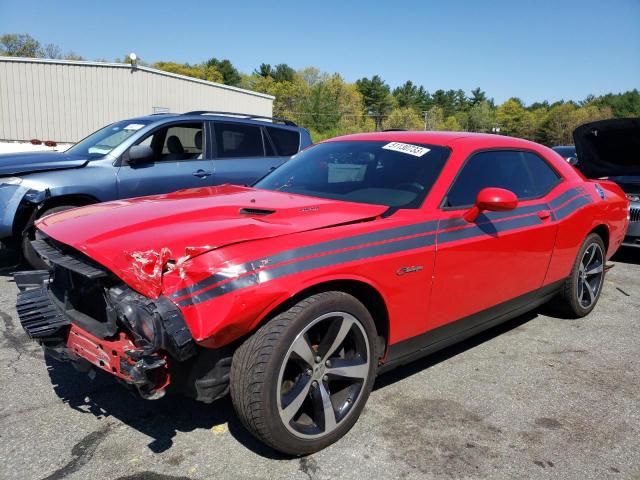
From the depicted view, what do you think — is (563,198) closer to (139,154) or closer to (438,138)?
(438,138)

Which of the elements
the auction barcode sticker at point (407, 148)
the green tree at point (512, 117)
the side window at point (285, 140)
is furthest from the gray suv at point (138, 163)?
the green tree at point (512, 117)

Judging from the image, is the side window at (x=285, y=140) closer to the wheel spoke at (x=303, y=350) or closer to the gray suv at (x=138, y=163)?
the gray suv at (x=138, y=163)

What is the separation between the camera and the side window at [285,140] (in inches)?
291

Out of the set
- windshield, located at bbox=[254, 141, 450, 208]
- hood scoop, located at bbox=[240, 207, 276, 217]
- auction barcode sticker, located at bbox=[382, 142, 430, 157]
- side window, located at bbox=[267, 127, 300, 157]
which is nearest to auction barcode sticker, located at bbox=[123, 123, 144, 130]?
side window, located at bbox=[267, 127, 300, 157]

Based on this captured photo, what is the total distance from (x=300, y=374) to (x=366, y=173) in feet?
5.00

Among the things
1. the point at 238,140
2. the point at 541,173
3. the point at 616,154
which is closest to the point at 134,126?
the point at 238,140

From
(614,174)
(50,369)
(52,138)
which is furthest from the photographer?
(52,138)

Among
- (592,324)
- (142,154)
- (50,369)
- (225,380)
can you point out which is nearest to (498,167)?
(592,324)

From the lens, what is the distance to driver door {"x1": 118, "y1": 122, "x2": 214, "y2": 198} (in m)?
5.79

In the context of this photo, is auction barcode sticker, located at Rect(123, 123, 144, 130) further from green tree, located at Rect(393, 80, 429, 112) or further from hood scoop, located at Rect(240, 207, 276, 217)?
green tree, located at Rect(393, 80, 429, 112)

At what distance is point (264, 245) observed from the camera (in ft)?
7.55

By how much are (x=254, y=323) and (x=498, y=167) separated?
7.56 feet

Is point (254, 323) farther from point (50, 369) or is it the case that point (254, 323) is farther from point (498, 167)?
point (498, 167)

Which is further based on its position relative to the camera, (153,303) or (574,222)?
(574,222)
